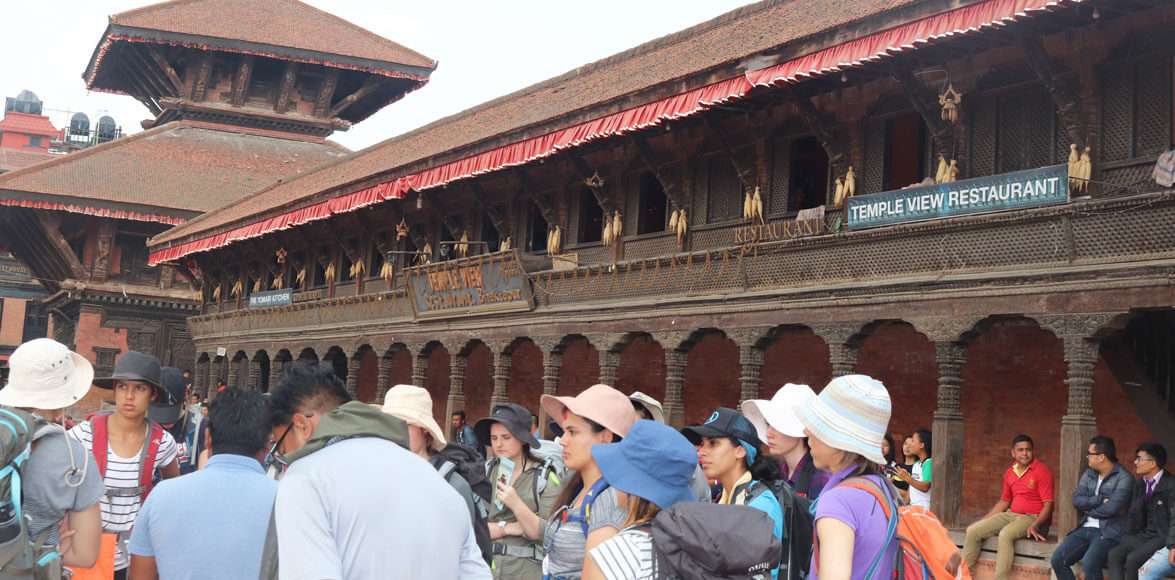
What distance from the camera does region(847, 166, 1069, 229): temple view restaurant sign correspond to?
38.4ft

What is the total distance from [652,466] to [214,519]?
56.2 inches

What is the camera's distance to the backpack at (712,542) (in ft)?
11.1

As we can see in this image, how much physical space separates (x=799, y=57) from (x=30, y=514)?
35.0 feet

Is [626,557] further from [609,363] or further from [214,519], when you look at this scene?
[609,363]

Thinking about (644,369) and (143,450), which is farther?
(644,369)

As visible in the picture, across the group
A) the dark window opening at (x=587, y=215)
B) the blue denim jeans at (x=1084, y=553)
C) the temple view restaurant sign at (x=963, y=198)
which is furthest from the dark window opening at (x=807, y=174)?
the blue denim jeans at (x=1084, y=553)

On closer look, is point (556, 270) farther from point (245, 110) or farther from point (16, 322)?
point (16, 322)

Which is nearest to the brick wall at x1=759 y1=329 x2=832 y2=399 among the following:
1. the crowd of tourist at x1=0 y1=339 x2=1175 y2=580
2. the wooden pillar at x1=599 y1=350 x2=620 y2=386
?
the wooden pillar at x1=599 y1=350 x2=620 y2=386

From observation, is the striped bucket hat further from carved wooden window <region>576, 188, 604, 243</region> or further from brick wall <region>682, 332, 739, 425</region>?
carved wooden window <region>576, 188, 604, 243</region>

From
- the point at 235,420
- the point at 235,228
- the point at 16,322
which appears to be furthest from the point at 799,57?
the point at 16,322

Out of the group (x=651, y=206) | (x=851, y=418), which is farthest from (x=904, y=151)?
(x=851, y=418)

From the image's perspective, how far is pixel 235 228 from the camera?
29.3 metres

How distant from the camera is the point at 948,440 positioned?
12.7 meters

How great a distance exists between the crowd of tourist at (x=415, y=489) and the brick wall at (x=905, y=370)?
10105 millimetres
